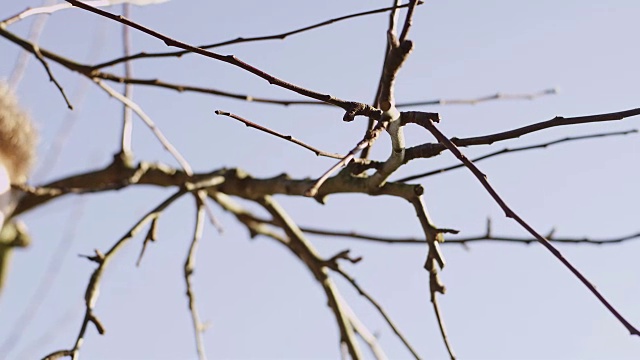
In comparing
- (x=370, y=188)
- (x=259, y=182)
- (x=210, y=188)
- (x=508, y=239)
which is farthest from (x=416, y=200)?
(x=210, y=188)

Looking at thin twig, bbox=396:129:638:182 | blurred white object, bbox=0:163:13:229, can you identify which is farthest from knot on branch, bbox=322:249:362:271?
blurred white object, bbox=0:163:13:229

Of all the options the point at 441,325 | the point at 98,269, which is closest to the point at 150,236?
the point at 98,269

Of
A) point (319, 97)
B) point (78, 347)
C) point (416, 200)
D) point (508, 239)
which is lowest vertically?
point (78, 347)

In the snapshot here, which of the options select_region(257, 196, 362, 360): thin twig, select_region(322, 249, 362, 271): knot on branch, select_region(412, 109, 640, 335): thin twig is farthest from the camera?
select_region(257, 196, 362, 360): thin twig

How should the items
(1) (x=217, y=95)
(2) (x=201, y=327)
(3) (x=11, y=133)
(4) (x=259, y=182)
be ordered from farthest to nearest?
(3) (x=11, y=133)
(2) (x=201, y=327)
(4) (x=259, y=182)
(1) (x=217, y=95)

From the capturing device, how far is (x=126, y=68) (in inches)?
48.4

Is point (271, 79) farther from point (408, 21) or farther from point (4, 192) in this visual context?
point (4, 192)

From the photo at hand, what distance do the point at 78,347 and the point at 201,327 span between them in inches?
17.9

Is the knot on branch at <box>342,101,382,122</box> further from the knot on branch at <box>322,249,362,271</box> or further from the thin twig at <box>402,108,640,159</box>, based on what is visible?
the knot on branch at <box>322,249,362,271</box>

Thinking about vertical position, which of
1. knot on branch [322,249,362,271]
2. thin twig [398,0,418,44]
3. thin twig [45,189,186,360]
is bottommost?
thin twig [45,189,186,360]

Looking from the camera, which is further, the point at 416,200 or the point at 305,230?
the point at 305,230

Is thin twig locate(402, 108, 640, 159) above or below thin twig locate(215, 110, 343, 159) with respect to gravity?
above

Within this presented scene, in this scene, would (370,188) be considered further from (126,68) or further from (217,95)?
(126,68)

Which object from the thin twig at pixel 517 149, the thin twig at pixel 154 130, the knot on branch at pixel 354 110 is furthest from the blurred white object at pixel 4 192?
the knot on branch at pixel 354 110
